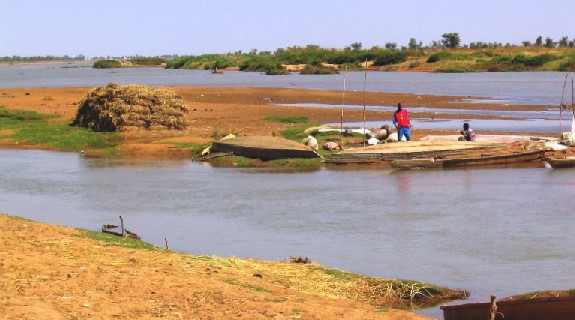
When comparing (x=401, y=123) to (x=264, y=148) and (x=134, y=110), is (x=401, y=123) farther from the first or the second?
(x=134, y=110)

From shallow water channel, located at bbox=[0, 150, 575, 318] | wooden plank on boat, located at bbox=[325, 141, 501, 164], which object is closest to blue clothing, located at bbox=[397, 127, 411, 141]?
wooden plank on boat, located at bbox=[325, 141, 501, 164]

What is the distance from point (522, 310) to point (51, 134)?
24615 millimetres

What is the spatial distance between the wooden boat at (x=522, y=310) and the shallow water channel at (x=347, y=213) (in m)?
1.56

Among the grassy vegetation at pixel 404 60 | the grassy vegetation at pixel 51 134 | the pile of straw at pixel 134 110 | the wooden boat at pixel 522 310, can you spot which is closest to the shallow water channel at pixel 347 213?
the wooden boat at pixel 522 310

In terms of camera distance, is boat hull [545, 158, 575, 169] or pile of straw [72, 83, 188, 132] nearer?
boat hull [545, 158, 575, 169]

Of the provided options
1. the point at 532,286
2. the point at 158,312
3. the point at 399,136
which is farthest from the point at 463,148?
the point at 158,312

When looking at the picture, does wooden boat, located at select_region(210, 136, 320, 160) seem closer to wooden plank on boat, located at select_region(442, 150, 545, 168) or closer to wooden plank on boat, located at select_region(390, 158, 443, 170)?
wooden plank on boat, located at select_region(390, 158, 443, 170)

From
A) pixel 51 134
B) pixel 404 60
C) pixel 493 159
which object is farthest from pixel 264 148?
pixel 404 60

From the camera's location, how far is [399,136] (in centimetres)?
2375

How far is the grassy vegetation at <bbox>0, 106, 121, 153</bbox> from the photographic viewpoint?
94.8 feet

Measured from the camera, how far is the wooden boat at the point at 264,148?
23.5 m

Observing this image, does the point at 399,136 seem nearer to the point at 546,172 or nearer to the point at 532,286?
the point at 546,172

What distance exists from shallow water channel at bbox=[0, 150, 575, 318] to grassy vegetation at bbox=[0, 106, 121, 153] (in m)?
4.37

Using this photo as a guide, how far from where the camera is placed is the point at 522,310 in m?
8.25
